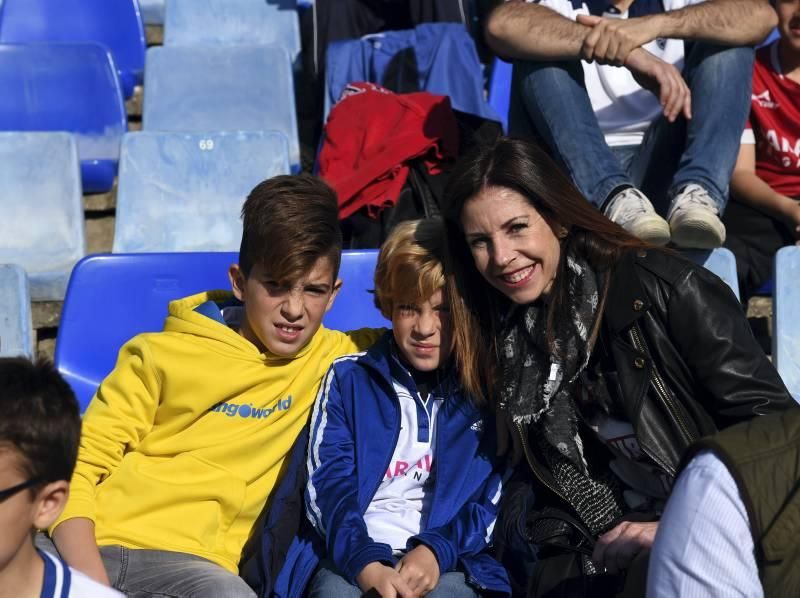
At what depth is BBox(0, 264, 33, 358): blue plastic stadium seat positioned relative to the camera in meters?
2.85

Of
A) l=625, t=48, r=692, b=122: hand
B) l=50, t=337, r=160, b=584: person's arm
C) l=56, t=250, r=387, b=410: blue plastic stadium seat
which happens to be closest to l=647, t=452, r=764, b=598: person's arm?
l=50, t=337, r=160, b=584: person's arm

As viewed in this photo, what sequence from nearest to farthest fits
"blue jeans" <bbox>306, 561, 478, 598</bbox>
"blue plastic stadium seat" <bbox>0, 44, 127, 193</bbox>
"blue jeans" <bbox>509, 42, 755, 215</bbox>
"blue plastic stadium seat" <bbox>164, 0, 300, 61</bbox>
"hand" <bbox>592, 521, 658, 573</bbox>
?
1. "hand" <bbox>592, 521, 658, 573</bbox>
2. "blue jeans" <bbox>306, 561, 478, 598</bbox>
3. "blue jeans" <bbox>509, 42, 755, 215</bbox>
4. "blue plastic stadium seat" <bbox>0, 44, 127, 193</bbox>
5. "blue plastic stadium seat" <bbox>164, 0, 300, 61</bbox>

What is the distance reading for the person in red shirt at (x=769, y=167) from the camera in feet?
11.5

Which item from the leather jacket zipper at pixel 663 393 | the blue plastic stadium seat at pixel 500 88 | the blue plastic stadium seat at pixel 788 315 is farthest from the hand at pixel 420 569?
the blue plastic stadium seat at pixel 500 88

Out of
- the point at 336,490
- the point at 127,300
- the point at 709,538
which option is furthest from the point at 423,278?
the point at 709,538

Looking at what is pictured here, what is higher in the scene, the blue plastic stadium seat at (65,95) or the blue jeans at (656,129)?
the blue jeans at (656,129)

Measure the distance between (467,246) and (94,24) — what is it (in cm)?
357

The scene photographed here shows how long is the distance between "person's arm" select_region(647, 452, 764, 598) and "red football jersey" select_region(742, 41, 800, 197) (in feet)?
7.74

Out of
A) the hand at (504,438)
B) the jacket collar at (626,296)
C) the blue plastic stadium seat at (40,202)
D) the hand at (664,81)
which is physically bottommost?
the blue plastic stadium seat at (40,202)

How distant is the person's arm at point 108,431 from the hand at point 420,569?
577mm

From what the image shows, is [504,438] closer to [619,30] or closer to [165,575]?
[165,575]

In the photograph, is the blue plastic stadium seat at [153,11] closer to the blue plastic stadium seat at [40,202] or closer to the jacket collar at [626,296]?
the blue plastic stadium seat at [40,202]

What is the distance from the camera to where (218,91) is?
464 cm

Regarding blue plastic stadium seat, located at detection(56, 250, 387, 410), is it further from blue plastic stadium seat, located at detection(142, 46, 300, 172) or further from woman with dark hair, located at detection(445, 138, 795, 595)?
blue plastic stadium seat, located at detection(142, 46, 300, 172)
